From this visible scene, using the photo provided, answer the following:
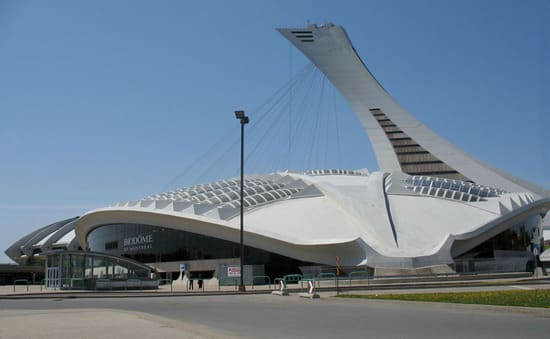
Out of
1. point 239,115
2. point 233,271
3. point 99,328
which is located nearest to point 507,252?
point 233,271

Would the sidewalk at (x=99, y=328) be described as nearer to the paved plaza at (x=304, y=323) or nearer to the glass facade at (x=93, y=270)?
the paved plaza at (x=304, y=323)

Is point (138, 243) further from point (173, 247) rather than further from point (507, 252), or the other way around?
point (507, 252)

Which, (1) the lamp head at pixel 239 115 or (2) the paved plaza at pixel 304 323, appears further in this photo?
(1) the lamp head at pixel 239 115

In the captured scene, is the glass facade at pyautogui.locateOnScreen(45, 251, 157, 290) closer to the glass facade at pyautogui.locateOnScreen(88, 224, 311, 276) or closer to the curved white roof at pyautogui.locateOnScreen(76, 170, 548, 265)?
the glass facade at pyautogui.locateOnScreen(88, 224, 311, 276)

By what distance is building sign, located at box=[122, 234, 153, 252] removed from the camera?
44.0 m

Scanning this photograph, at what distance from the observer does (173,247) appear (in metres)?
42.3

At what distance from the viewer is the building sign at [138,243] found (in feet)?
144

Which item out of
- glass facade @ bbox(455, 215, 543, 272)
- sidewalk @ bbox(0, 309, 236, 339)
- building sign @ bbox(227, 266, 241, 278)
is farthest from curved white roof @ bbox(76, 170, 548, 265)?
sidewalk @ bbox(0, 309, 236, 339)

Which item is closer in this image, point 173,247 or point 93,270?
point 93,270

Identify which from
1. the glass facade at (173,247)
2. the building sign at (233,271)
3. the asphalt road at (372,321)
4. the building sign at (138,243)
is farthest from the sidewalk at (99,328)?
the building sign at (138,243)

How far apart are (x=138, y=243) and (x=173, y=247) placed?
4.11 m

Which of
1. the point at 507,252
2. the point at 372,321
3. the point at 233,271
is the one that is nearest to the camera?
the point at 372,321

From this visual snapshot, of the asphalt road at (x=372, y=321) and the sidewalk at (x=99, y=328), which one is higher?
the sidewalk at (x=99, y=328)

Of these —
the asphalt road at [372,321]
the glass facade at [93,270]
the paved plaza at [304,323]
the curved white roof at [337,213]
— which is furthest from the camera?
the curved white roof at [337,213]
